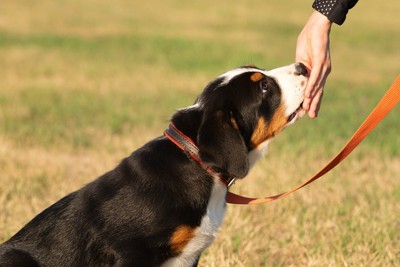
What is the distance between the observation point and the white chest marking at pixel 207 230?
4723 millimetres

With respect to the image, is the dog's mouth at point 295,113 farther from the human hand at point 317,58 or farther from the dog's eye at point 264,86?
the dog's eye at point 264,86

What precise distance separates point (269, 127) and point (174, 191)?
75 centimetres

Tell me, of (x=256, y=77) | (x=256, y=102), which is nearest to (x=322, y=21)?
(x=256, y=77)

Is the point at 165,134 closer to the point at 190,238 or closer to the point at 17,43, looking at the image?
the point at 190,238

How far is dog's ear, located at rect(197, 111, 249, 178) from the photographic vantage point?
4.55 meters

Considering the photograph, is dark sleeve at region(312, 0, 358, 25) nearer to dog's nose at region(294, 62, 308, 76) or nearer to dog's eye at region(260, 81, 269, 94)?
dog's nose at region(294, 62, 308, 76)

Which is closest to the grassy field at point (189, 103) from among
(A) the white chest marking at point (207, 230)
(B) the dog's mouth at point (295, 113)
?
(A) the white chest marking at point (207, 230)

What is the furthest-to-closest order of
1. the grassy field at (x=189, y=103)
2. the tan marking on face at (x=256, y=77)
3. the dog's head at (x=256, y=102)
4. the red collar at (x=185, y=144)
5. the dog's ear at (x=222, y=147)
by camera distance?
the grassy field at (x=189, y=103)
the tan marking on face at (x=256, y=77)
the dog's head at (x=256, y=102)
the red collar at (x=185, y=144)
the dog's ear at (x=222, y=147)

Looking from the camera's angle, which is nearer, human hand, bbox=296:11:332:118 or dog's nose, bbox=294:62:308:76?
human hand, bbox=296:11:332:118

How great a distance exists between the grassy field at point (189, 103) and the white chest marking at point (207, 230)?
0.94 metres

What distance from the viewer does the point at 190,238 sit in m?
4.68

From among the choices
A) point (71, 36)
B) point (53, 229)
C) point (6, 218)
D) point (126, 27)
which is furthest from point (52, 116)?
point (126, 27)

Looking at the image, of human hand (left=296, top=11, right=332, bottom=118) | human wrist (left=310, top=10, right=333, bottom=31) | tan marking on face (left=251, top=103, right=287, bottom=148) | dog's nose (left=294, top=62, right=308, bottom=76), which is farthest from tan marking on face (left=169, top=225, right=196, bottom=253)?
human wrist (left=310, top=10, right=333, bottom=31)

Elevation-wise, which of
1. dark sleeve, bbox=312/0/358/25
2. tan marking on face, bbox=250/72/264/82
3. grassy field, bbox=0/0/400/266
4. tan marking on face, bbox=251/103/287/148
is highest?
dark sleeve, bbox=312/0/358/25
